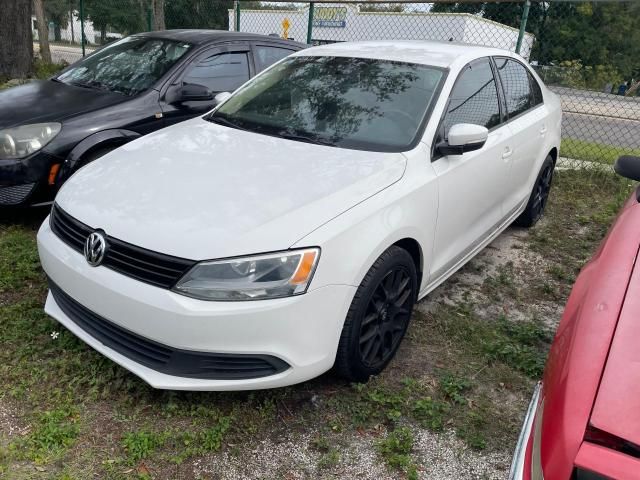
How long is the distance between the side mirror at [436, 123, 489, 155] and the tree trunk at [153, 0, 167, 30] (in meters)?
10.4

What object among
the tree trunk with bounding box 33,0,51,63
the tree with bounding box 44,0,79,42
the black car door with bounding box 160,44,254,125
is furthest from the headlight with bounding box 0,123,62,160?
the tree with bounding box 44,0,79,42

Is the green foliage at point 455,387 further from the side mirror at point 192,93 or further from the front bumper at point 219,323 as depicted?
the side mirror at point 192,93

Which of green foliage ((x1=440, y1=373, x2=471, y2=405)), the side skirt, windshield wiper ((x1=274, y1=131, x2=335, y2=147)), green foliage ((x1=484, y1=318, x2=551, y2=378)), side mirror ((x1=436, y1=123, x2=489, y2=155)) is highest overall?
side mirror ((x1=436, y1=123, x2=489, y2=155))

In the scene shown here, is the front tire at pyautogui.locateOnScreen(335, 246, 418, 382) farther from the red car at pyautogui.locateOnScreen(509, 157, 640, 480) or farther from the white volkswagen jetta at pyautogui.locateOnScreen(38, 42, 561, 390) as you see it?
the red car at pyautogui.locateOnScreen(509, 157, 640, 480)

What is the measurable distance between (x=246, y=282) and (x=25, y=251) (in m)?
2.37

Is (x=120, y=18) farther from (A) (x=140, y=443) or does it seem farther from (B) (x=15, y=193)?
(A) (x=140, y=443)

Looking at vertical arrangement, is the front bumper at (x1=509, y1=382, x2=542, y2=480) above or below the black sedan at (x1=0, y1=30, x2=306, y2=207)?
below

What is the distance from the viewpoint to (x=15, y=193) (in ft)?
13.0

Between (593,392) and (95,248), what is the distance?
201 centimetres

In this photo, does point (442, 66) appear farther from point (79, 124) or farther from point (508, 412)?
point (79, 124)

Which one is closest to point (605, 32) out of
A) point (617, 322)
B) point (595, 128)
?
point (595, 128)

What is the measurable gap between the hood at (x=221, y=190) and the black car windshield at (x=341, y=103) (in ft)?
0.58

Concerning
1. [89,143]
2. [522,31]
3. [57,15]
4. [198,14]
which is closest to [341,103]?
[89,143]

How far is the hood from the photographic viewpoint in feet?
7.54
